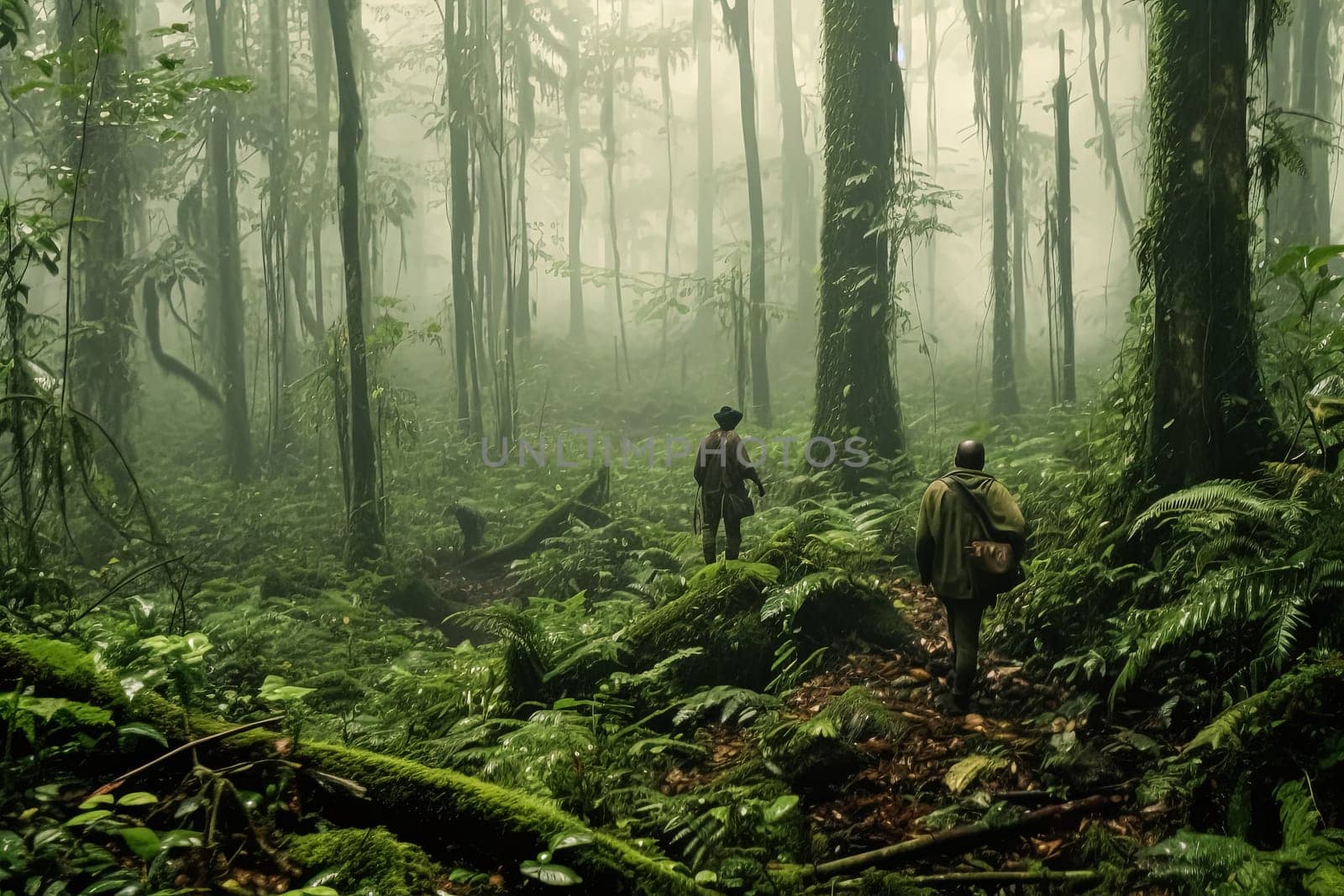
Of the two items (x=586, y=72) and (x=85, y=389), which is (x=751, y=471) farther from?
(x=586, y=72)

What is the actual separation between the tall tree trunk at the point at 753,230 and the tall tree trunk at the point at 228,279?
10872 millimetres

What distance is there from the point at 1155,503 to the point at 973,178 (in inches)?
1672

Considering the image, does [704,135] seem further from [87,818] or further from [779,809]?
[87,818]

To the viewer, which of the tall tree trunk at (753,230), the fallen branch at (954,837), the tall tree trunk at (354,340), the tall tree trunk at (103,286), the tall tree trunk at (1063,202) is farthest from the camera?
the tall tree trunk at (753,230)

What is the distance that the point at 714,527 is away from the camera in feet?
29.9

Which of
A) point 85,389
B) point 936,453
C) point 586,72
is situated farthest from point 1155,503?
point 586,72

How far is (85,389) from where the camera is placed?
47.9 ft

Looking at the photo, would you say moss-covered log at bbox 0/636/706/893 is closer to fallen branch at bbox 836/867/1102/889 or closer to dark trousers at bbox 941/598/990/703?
fallen branch at bbox 836/867/1102/889

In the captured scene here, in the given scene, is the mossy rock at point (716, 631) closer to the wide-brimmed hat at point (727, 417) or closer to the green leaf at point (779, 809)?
the green leaf at point (779, 809)

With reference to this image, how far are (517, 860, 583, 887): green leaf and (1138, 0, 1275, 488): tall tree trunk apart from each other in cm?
538

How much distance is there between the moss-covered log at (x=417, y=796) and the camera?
2842 millimetres

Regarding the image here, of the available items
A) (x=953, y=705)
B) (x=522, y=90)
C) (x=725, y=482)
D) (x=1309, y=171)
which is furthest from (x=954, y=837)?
(x=522, y=90)

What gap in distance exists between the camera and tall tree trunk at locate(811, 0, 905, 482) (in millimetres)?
10703

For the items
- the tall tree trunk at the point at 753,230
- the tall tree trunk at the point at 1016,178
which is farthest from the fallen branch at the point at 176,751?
the tall tree trunk at the point at 1016,178
